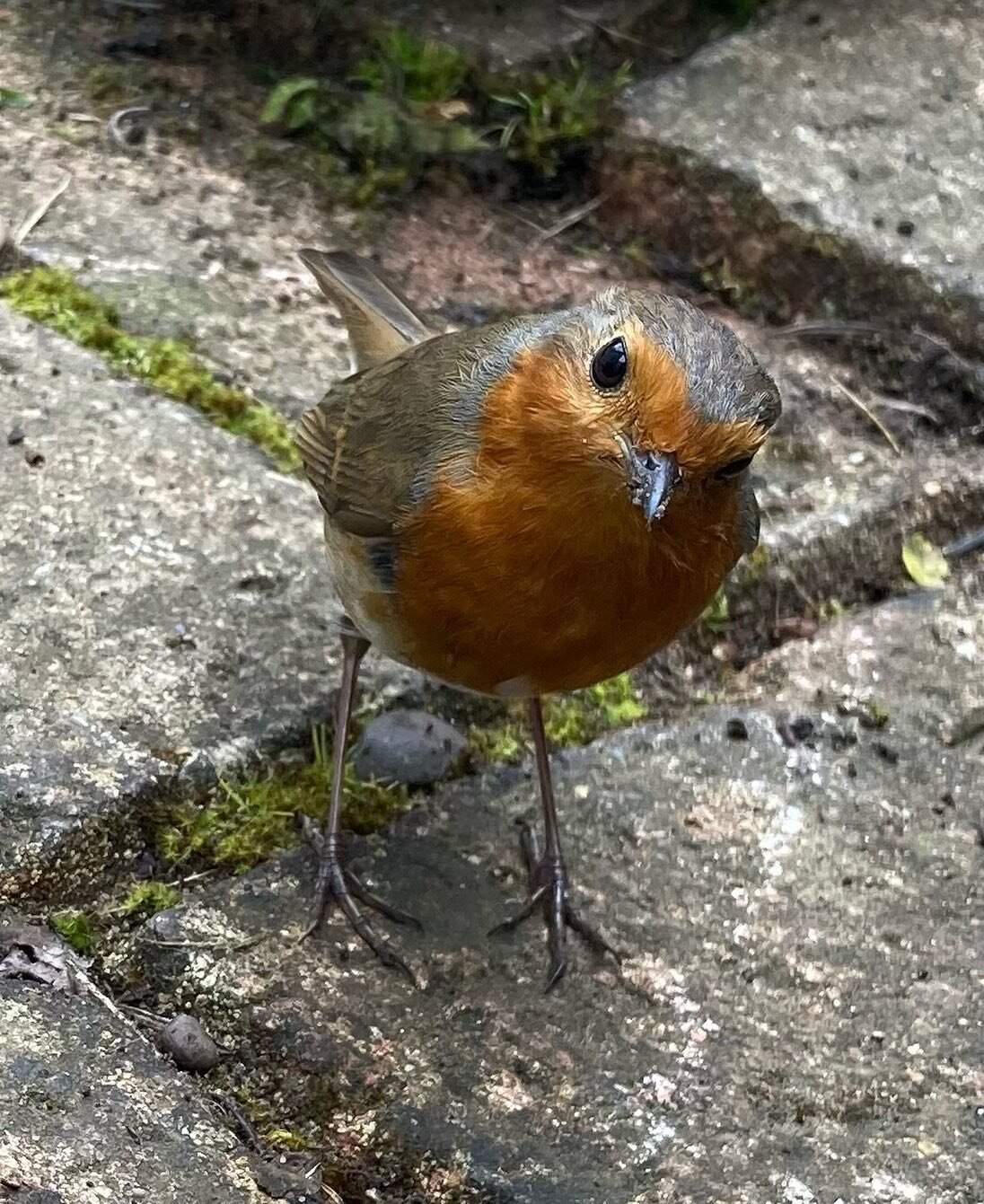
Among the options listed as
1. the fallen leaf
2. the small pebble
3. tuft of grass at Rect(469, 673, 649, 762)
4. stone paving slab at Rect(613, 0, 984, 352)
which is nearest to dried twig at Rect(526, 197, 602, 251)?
stone paving slab at Rect(613, 0, 984, 352)

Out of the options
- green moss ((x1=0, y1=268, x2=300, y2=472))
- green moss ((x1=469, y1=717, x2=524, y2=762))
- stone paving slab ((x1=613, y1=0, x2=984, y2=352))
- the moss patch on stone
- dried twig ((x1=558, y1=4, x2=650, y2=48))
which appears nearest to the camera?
the moss patch on stone

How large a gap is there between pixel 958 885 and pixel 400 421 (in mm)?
1316

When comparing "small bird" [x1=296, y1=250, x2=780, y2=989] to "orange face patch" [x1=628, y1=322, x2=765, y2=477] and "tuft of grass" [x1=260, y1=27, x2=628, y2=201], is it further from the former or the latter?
"tuft of grass" [x1=260, y1=27, x2=628, y2=201]

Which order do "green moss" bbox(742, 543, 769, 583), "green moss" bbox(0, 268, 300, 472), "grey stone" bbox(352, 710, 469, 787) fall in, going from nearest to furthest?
"grey stone" bbox(352, 710, 469, 787) < "green moss" bbox(742, 543, 769, 583) < "green moss" bbox(0, 268, 300, 472)

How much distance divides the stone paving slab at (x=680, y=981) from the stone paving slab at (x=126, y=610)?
261 millimetres

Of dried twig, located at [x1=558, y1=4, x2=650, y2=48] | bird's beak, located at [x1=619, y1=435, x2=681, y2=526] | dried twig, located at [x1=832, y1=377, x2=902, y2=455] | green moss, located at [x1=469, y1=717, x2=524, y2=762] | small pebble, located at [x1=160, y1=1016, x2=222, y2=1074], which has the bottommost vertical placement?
green moss, located at [x1=469, y1=717, x2=524, y2=762]

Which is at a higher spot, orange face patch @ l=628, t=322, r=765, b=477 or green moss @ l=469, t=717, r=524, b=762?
orange face patch @ l=628, t=322, r=765, b=477

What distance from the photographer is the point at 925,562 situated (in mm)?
3701

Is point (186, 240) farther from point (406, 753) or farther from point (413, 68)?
point (406, 753)

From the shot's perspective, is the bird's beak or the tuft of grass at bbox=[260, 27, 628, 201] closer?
the bird's beak

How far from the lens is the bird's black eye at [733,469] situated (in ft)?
8.55

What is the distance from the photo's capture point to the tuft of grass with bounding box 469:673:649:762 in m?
3.25

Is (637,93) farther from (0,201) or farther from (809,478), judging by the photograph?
(0,201)

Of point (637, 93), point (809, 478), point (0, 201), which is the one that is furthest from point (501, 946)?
point (637, 93)
